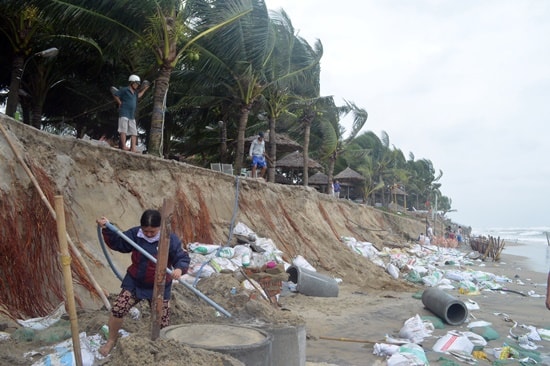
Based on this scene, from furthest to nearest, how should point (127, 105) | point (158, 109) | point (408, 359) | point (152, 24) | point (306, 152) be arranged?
point (306, 152) < point (158, 109) < point (152, 24) < point (127, 105) < point (408, 359)

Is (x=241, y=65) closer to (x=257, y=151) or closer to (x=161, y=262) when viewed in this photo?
(x=257, y=151)

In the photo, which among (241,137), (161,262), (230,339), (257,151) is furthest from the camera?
(241,137)

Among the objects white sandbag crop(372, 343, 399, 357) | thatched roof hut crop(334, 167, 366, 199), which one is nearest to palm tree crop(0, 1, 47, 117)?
white sandbag crop(372, 343, 399, 357)

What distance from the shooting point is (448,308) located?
24.8 ft

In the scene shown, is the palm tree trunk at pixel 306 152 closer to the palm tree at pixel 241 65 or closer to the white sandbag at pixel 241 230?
the palm tree at pixel 241 65

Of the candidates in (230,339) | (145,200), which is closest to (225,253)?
(145,200)

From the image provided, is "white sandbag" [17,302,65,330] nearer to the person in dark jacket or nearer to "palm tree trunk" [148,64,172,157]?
the person in dark jacket

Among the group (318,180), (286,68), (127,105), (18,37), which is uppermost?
(286,68)

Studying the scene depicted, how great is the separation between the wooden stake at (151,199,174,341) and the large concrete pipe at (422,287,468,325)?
5.92 meters

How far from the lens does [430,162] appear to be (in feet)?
227

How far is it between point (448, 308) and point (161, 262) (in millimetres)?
6155

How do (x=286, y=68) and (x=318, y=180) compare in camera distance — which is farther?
(x=318, y=180)

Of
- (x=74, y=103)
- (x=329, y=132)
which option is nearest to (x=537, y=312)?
(x=329, y=132)

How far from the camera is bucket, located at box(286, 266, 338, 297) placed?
8883 mm
